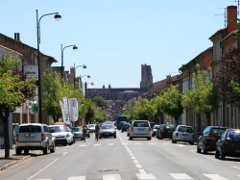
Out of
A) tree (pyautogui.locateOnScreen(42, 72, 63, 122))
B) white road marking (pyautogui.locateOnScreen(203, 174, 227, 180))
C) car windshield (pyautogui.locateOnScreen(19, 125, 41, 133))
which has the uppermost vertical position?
tree (pyautogui.locateOnScreen(42, 72, 63, 122))

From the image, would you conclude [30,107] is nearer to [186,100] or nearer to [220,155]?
[186,100]

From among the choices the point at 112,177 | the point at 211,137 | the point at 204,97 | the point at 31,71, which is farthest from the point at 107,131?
the point at 112,177

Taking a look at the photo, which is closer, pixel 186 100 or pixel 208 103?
pixel 208 103

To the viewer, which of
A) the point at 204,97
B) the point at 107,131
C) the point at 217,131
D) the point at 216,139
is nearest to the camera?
the point at 216,139

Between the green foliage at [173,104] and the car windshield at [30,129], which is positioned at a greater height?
the green foliage at [173,104]

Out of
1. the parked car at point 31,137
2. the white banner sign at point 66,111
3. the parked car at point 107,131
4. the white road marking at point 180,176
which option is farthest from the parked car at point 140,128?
the white road marking at point 180,176

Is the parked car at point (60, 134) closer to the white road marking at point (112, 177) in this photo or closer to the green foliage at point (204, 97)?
the green foliage at point (204, 97)

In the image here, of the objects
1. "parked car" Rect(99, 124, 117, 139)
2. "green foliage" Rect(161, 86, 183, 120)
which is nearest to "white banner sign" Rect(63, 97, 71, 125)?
"parked car" Rect(99, 124, 117, 139)

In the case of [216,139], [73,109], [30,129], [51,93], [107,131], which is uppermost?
[51,93]

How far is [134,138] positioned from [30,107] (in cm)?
1106

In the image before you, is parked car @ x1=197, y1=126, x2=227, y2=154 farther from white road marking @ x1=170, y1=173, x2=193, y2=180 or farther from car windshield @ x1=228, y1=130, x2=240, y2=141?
white road marking @ x1=170, y1=173, x2=193, y2=180

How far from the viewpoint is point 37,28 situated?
153 ft

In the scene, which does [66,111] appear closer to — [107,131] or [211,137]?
[107,131]

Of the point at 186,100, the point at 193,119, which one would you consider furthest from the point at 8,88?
the point at 193,119
